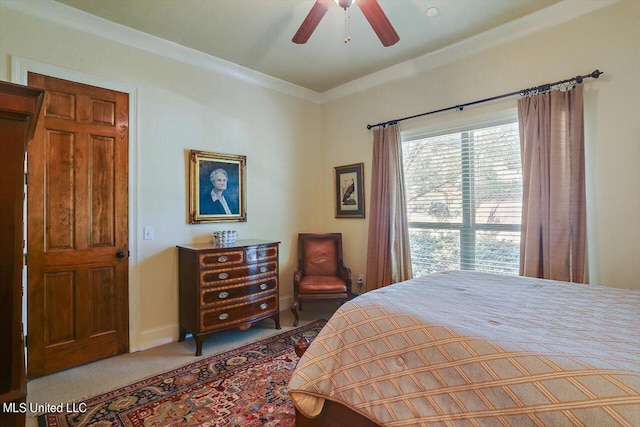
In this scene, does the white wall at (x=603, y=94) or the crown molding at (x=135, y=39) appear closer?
the white wall at (x=603, y=94)

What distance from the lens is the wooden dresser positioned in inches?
109

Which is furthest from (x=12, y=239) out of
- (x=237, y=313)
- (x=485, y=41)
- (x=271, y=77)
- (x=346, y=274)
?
(x=485, y=41)

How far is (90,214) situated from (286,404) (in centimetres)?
224

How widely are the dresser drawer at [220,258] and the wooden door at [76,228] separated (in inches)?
28.2

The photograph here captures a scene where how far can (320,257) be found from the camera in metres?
3.97

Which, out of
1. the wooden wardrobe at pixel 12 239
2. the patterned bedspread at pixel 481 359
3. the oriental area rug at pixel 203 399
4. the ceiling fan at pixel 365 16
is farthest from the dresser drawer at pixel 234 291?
the ceiling fan at pixel 365 16

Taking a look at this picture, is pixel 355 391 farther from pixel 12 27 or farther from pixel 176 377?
pixel 12 27

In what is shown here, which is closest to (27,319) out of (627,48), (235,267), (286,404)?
(235,267)

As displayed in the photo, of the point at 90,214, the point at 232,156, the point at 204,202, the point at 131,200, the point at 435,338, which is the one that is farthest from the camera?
the point at 232,156

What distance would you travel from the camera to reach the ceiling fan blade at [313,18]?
1868 mm

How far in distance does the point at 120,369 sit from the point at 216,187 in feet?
6.08

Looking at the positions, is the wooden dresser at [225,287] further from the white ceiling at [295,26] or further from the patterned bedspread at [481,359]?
the white ceiling at [295,26]

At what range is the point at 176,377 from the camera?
2.34 metres

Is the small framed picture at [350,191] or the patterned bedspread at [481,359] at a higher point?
the small framed picture at [350,191]
